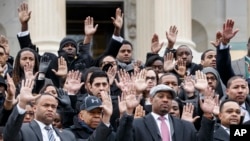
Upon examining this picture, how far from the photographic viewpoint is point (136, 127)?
18.9m

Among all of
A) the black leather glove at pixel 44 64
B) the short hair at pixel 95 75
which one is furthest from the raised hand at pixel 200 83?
the black leather glove at pixel 44 64

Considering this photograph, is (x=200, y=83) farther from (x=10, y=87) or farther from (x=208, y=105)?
(x=10, y=87)

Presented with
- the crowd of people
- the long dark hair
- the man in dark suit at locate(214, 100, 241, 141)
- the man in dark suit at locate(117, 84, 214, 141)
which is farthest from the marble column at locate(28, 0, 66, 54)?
the man in dark suit at locate(117, 84, 214, 141)

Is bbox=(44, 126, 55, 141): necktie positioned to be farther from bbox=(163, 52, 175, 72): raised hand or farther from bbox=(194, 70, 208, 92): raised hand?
bbox=(163, 52, 175, 72): raised hand

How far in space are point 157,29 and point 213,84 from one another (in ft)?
28.3

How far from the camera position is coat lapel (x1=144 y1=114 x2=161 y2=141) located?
18.9 m

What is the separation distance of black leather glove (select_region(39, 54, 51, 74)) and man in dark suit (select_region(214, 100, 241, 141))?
17.3ft

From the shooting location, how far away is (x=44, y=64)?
2423cm

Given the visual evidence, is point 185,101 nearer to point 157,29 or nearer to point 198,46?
point 157,29


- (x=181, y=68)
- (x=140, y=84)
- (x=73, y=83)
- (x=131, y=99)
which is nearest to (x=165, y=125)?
(x=131, y=99)

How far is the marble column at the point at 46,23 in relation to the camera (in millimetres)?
30109

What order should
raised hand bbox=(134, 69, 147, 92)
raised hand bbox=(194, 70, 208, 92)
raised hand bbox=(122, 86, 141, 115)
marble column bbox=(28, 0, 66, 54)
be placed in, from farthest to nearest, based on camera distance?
marble column bbox=(28, 0, 66, 54)
raised hand bbox=(134, 69, 147, 92)
raised hand bbox=(194, 70, 208, 92)
raised hand bbox=(122, 86, 141, 115)

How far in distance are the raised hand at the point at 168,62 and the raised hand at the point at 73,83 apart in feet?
9.95

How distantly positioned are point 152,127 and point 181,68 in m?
5.46
